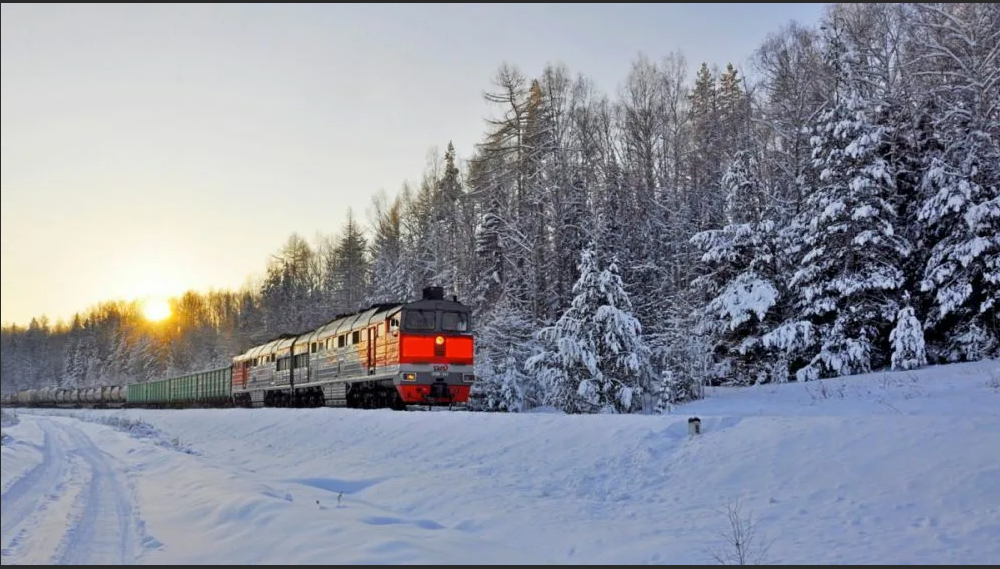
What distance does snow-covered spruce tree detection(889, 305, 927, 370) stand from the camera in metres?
21.0

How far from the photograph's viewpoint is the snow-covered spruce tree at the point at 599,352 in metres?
21.8

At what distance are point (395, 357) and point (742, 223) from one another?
46.9ft

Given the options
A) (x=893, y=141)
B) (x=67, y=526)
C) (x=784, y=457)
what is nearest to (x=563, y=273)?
(x=893, y=141)

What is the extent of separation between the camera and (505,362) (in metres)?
27.6

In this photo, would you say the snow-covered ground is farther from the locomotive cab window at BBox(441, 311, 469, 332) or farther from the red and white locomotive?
the locomotive cab window at BBox(441, 311, 469, 332)

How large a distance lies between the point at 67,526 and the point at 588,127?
38.0 metres

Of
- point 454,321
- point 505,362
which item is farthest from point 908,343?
point 505,362

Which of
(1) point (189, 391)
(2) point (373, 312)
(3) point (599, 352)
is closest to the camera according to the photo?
(3) point (599, 352)

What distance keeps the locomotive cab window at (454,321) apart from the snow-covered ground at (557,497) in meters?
8.00

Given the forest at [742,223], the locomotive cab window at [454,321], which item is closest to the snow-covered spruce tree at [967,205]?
the forest at [742,223]

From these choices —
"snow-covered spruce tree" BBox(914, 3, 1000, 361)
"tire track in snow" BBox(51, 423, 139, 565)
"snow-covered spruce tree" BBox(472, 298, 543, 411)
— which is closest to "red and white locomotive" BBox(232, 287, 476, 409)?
"snow-covered spruce tree" BBox(472, 298, 543, 411)

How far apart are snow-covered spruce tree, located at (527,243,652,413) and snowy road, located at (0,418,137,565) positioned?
43.6ft

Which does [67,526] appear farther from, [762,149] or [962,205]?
[762,149]

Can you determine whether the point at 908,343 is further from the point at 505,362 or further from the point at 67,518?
the point at 67,518
